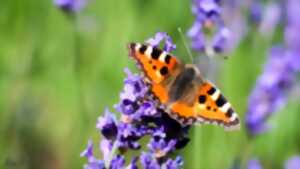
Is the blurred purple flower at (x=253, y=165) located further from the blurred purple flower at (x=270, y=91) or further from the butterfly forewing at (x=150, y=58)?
the butterfly forewing at (x=150, y=58)

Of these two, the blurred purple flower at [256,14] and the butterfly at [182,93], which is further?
the blurred purple flower at [256,14]

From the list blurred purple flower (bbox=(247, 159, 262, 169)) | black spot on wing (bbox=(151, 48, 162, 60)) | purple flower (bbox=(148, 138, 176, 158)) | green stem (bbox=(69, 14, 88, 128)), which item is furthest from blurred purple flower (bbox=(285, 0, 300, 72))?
purple flower (bbox=(148, 138, 176, 158))

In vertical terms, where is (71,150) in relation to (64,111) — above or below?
below

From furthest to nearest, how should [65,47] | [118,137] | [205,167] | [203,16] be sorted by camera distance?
1. [65,47]
2. [205,167]
3. [203,16]
4. [118,137]

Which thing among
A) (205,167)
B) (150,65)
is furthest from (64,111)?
(150,65)

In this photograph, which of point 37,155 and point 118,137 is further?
point 37,155

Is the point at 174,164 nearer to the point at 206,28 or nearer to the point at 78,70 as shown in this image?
the point at 206,28

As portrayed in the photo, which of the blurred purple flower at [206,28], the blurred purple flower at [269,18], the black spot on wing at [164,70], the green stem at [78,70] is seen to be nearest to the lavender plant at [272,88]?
the blurred purple flower at [269,18]

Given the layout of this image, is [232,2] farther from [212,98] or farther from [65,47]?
[212,98]
